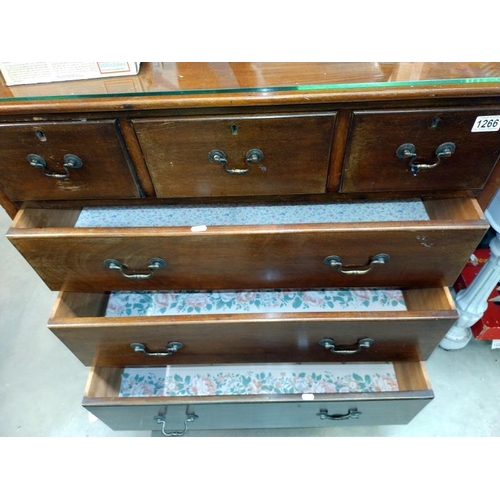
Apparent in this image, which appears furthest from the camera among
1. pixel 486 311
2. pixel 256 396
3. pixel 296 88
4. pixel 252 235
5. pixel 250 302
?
pixel 486 311

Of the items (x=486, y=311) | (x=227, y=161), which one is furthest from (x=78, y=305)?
(x=486, y=311)

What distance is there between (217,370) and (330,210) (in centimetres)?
44

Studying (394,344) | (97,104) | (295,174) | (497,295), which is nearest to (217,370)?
(394,344)

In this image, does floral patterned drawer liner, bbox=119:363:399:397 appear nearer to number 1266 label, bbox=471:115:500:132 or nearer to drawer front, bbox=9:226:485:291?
drawer front, bbox=9:226:485:291

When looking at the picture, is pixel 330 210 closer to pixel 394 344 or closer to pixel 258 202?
pixel 258 202

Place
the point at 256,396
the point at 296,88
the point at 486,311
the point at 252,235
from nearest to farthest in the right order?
the point at 296,88
the point at 252,235
the point at 256,396
the point at 486,311

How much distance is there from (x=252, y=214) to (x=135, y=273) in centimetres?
24

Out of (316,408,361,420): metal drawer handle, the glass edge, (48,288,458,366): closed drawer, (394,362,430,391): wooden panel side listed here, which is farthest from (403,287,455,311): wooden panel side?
the glass edge

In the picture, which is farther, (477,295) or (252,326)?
(477,295)

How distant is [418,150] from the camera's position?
2.09 feet

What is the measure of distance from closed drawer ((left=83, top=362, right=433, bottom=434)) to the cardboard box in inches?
22.0

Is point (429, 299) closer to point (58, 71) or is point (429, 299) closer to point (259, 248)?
point (259, 248)

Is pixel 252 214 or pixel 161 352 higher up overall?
pixel 252 214

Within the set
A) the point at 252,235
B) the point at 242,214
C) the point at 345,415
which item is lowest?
the point at 345,415
